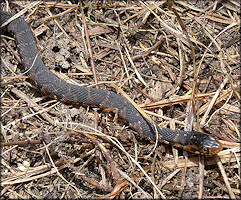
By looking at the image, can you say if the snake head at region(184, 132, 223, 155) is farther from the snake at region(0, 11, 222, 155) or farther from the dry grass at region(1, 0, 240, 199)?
the dry grass at region(1, 0, 240, 199)

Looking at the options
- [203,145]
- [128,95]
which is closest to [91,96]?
[128,95]

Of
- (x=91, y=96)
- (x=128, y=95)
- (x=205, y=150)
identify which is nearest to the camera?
(x=205, y=150)

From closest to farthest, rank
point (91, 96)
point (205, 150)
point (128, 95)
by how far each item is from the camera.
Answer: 1. point (205, 150)
2. point (91, 96)
3. point (128, 95)

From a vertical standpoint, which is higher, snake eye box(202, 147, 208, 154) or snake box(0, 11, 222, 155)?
snake box(0, 11, 222, 155)

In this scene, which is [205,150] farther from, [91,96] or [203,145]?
[91,96]

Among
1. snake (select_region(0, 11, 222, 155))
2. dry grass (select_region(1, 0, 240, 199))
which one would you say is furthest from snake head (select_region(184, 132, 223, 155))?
dry grass (select_region(1, 0, 240, 199))

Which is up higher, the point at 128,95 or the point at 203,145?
the point at 128,95

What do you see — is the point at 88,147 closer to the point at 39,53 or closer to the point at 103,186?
the point at 103,186

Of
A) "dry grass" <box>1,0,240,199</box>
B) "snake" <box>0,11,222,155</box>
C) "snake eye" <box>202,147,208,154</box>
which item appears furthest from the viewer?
"snake" <box>0,11,222,155</box>
